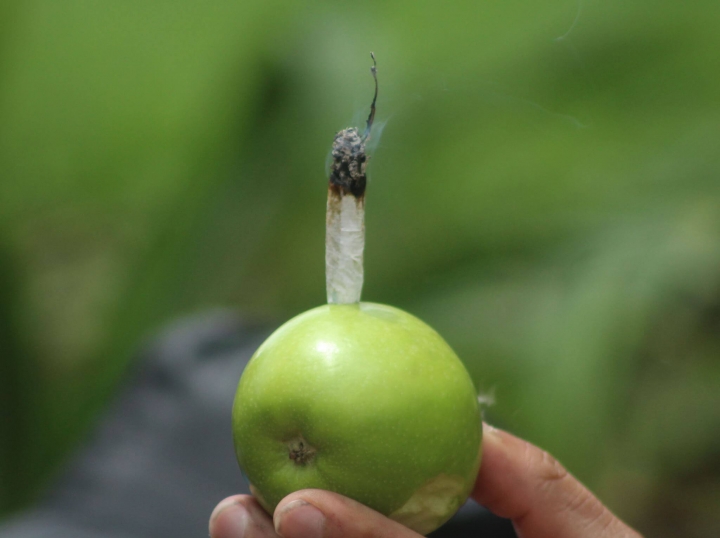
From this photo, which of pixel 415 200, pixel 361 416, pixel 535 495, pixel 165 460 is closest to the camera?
pixel 361 416

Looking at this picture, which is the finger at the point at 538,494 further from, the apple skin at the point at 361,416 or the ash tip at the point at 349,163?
the ash tip at the point at 349,163

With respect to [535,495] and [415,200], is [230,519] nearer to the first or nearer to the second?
[535,495]

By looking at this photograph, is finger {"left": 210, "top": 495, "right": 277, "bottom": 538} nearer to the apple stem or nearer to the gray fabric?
the apple stem

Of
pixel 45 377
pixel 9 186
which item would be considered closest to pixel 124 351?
pixel 45 377

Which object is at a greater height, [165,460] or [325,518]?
[325,518]

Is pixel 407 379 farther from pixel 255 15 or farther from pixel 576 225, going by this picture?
pixel 255 15

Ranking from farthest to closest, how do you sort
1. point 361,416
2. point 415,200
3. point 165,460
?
point 415,200
point 165,460
point 361,416

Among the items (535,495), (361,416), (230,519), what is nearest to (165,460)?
(230,519)
